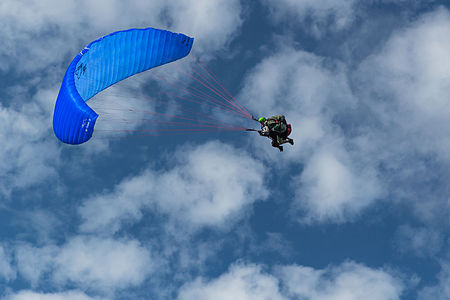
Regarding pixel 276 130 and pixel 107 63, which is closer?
pixel 107 63

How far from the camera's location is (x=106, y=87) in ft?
67.9

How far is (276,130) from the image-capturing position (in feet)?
66.8

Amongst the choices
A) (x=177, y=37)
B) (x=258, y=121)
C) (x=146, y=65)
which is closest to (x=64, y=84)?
(x=146, y=65)

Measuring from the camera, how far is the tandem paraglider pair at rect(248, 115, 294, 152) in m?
20.2

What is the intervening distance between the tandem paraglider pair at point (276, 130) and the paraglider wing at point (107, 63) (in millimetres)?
5722

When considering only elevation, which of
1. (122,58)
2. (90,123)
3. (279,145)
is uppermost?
(122,58)

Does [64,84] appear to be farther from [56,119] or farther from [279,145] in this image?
[279,145]

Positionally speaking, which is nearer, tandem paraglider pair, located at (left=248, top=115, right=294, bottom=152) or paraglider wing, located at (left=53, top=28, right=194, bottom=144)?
paraglider wing, located at (left=53, top=28, right=194, bottom=144)

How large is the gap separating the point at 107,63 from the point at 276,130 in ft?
28.9

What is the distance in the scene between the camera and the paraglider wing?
17469 mm

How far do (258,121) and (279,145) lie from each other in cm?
167

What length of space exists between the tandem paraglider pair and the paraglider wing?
5.72 meters

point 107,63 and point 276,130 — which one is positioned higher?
point 107,63

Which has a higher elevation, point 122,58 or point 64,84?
point 122,58
